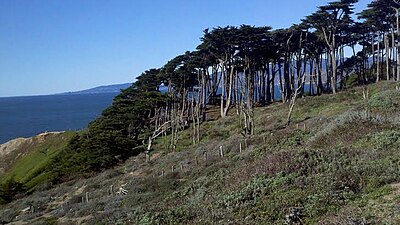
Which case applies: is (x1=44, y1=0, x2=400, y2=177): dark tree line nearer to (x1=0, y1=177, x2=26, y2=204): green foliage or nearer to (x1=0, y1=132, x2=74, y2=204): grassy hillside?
(x1=0, y1=177, x2=26, y2=204): green foliage

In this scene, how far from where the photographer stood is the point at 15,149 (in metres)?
58.5

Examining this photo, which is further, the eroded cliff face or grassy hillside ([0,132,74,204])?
the eroded cliff face

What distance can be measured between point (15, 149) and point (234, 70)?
3215cm

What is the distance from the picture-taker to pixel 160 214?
35.0 feet

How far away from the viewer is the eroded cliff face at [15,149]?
5669 cm

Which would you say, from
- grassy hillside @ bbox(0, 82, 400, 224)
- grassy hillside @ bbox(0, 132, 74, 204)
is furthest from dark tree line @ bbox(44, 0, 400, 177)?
grassy hillside @ bbox(0, 82, 400, 224)

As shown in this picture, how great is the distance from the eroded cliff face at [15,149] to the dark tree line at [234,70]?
46.8ft

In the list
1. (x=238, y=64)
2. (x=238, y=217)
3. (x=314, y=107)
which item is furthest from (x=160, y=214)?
(x=238, y=64)

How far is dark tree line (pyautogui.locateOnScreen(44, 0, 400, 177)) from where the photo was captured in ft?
126

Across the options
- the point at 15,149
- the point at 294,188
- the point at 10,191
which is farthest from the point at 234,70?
the point at 294,188

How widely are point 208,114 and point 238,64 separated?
8.44 meters

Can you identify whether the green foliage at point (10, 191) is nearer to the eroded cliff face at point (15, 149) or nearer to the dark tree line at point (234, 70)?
the dark tree line at point (234, 70)

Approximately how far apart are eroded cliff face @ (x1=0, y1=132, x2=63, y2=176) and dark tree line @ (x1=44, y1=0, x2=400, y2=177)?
1426cm

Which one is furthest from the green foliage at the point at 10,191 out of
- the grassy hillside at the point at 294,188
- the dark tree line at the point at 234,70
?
the grassy hillside at the point at 294,188
